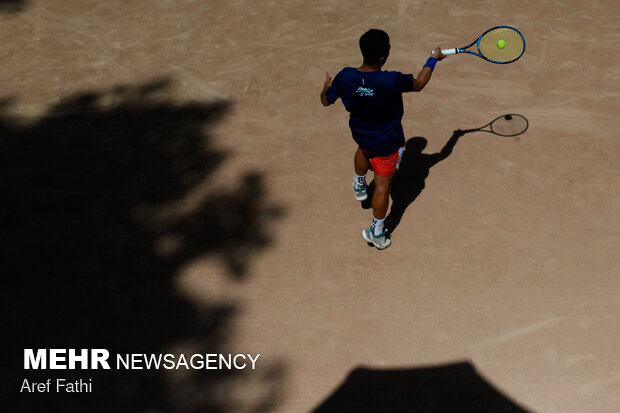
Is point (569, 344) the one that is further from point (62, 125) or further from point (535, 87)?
point (62, 125)

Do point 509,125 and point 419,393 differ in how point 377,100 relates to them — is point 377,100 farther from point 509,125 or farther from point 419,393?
point 509,125

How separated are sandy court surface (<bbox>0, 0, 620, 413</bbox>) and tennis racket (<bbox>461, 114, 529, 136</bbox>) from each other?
0.29ft

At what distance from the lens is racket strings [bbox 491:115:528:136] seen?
5568mm

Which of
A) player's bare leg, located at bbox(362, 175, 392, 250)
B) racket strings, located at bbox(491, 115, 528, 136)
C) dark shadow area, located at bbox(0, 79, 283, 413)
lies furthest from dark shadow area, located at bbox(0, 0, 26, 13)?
racket strings, located at bbox(491, 115, 528, 136)

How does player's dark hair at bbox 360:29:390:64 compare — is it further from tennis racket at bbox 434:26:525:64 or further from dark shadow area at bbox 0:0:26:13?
dark shadow area at bbox 0:0:26:13

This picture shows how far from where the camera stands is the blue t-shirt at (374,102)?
3650 mm

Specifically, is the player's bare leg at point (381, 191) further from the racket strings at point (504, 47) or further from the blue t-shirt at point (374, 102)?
the racket strings at point (504, 47)

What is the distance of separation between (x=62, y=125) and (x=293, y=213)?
2944mm

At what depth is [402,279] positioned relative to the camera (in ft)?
14.4

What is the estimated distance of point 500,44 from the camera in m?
4.88

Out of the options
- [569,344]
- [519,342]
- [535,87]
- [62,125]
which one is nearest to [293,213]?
[519,342]

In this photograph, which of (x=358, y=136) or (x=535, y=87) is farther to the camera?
(x=535, y=87)

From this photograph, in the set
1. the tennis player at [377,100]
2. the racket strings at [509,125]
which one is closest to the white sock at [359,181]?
the tennis player at [377,100]

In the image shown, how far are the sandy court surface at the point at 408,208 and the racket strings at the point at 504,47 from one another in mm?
887
